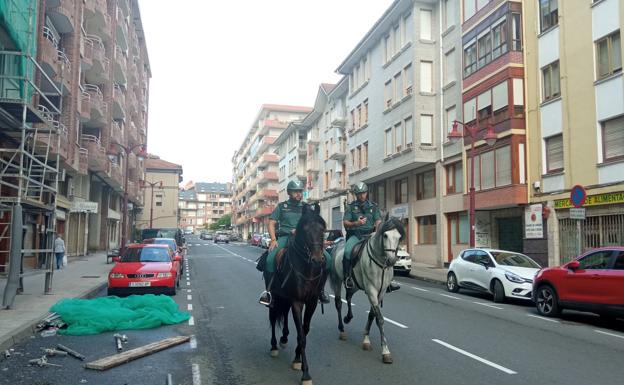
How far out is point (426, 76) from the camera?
3106cm

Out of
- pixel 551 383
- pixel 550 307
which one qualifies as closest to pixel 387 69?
pixel 550 307

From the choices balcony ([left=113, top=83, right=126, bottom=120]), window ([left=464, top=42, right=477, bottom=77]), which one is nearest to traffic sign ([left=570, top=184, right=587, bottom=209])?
window ([left=464, top=42, right=477, bottom=77])

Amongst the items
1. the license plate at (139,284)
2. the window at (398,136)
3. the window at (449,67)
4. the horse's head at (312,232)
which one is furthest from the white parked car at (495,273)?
the window at (398,136)


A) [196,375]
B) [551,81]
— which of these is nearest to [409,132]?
[551,81]

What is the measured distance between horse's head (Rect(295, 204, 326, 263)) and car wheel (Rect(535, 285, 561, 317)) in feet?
26.6

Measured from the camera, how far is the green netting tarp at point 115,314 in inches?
380

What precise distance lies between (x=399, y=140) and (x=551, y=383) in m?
27.3

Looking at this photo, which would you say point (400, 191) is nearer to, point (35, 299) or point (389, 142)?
point (389, 142)

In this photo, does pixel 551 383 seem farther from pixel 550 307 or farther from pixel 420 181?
pixel 420 181

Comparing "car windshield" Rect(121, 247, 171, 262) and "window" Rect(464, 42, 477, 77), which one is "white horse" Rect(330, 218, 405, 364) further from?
"window" Rect(464, 42, 477, 77)

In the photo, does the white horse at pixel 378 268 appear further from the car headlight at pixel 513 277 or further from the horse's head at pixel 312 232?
the car headlight at pixel 513 277

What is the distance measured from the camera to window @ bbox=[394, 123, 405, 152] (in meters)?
32.5

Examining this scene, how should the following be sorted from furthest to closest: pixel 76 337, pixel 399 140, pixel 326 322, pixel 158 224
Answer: pixel 158 224
pixel 399 140
pixel 326 322
pixel 76 337

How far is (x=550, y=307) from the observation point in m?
12.3
